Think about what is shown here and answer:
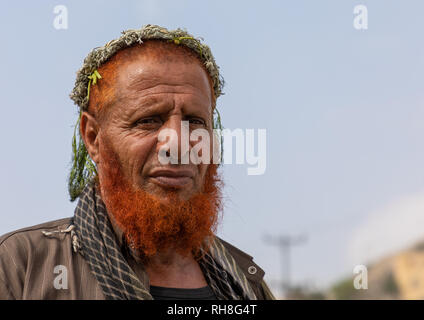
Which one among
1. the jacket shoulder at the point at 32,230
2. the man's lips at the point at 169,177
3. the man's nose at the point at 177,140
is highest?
the man's nose at the point at 177,140

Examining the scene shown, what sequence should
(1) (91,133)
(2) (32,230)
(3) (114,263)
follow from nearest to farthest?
(3) (114,263), (2) (32,230), (1) (91,133)

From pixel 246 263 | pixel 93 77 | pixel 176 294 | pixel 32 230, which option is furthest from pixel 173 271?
pixel 93 77

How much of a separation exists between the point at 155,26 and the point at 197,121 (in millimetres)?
707

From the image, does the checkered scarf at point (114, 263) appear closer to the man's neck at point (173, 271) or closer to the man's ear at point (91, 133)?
the man's neck at point (173, 271)

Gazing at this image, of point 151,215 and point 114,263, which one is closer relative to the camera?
point 114,263

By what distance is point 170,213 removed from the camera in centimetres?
346

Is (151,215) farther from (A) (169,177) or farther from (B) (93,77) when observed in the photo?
(B) (93,77)

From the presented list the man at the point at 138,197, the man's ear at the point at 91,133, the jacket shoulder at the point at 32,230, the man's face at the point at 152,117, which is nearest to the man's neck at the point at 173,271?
the man at the point at 138,197

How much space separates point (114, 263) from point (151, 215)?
369 millimetres

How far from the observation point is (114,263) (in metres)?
3.26

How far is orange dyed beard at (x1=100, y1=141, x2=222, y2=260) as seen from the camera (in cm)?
346

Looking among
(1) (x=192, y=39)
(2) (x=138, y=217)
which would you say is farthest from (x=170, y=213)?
(1) (x=192, y=39)

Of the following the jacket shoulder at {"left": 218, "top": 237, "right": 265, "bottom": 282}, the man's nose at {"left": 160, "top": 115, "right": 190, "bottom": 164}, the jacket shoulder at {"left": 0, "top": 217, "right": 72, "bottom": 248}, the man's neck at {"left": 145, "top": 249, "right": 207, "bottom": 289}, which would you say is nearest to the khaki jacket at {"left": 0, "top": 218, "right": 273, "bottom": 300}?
the jacket shoulder at {"left": 0, "top": 217, "right": 72, "bottom": 248}

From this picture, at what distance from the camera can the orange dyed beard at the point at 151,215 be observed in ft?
11.3
